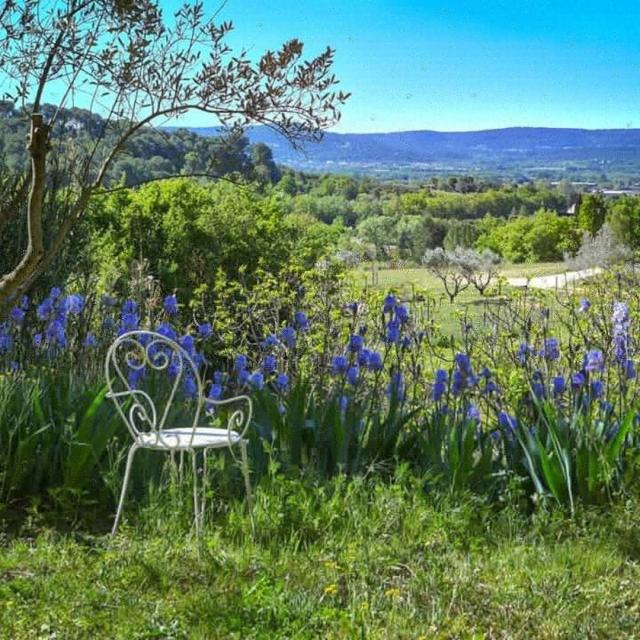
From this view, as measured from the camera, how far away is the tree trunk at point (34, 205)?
101 inches

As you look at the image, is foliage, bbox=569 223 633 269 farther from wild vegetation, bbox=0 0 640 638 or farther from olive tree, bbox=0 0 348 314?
olive tree, bbox=0 0 348 314

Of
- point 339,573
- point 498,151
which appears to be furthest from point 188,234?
point 498,151

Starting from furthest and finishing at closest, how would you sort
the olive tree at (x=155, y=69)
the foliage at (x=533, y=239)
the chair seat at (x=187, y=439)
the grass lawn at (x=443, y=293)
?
the foliage at (x=533, y=239)
the grass lawn at (x=443, y=293)
the olive tree at (x=155, y=69)
the chair seat at (x=187, y=439)

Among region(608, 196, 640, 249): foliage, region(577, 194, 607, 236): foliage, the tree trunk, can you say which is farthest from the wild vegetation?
region(577, 194, 607, 236): foliage

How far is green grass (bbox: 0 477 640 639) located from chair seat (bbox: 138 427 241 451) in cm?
31

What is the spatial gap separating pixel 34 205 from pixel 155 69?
3.90 feet

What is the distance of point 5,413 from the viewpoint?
12.1 ft

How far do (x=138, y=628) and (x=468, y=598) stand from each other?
38.3 inches

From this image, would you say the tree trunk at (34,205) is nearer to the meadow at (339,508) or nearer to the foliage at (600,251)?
the meadow at (339,508)

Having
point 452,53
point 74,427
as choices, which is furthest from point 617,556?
point 452,53

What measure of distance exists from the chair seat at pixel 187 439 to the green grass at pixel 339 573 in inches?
12.3

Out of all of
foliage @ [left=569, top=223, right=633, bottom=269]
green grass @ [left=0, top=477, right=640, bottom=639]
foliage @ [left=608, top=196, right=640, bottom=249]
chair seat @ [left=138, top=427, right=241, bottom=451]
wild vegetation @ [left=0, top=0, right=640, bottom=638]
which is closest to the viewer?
green grass @ [left=0, top=477, right=640, bottom=639]

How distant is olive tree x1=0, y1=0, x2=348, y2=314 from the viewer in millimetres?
3506

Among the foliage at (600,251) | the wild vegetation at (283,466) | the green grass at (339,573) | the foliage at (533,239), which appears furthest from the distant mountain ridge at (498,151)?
the green grass at (339,573)
